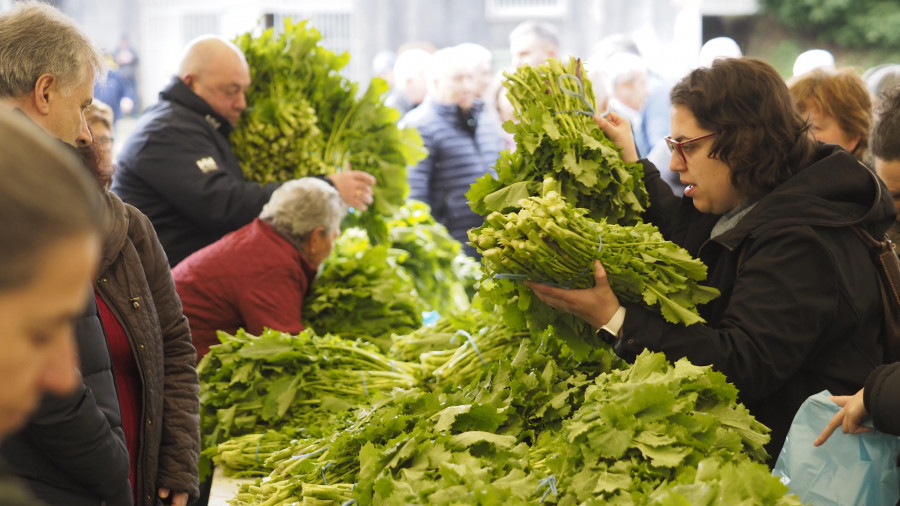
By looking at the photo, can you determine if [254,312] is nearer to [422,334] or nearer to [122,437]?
[422,334]

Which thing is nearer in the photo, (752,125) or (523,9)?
(752,125)

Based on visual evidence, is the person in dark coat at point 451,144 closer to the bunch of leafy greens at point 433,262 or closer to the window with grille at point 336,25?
the bunch of leafy greens at point 433,262

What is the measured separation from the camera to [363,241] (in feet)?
14.7

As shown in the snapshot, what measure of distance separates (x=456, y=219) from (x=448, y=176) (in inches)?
11.9

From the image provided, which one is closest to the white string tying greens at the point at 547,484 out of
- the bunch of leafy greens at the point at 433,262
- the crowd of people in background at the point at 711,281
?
the crowd of people in background at the point at 711,281

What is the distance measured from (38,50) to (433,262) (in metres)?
3.26

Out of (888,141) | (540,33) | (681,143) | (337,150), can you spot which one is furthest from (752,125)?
(540,33)

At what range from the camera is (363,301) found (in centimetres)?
388

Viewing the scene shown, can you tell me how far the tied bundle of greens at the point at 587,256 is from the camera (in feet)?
6.79

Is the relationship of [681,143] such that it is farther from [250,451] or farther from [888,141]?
[250,451]

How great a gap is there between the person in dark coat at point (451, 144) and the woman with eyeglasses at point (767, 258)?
3728 mm

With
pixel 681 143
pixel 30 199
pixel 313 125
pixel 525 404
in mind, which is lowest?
pixel 525 404

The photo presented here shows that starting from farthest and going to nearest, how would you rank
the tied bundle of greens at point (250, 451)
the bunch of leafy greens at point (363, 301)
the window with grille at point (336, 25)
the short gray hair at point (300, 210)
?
1. the window with grille at point (336, 25)
2. the bunch of leafy greens at point (363, 301)
3. the short gray hair at point (300, 210)
4. the tied bundle of greens at point (250, 451)

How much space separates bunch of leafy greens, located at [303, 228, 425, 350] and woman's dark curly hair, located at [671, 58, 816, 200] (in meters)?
1.84
